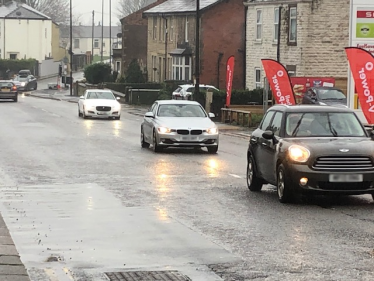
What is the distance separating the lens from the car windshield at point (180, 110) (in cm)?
2580

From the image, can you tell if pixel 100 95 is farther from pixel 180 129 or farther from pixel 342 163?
pixel 342 163

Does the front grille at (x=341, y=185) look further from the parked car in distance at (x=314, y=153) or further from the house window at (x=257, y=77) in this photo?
the house window at (x=257, y=77)

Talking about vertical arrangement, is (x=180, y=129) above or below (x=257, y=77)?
below

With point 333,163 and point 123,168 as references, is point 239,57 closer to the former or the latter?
point 123,168

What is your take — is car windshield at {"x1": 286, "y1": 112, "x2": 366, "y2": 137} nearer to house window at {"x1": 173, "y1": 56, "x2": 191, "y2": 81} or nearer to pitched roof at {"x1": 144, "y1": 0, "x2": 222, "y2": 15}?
pitched roof at {"x1": 144, "y1": 0, "x2": 222, "y2": 15}

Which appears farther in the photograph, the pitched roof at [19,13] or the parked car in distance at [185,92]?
the pitched roof at [19,13]

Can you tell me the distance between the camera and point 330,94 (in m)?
39.9

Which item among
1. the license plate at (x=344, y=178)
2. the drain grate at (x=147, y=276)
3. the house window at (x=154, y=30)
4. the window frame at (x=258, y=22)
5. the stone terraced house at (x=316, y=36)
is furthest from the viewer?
the house window at (x=154, y=30)

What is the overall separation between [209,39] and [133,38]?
80.9ft

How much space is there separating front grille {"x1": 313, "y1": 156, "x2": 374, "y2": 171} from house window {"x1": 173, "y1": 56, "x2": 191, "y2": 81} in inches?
1985

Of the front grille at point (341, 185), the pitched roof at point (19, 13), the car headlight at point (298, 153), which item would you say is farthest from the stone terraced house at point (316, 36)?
the pitched roof at point (19, 13)

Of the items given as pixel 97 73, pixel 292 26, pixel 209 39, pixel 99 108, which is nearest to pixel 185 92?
pixel 292 26

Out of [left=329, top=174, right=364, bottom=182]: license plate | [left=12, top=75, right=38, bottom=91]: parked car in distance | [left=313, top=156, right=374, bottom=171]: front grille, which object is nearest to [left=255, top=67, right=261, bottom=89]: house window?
[left=12, top=75, right=38, bottom=91]: parked car in distance

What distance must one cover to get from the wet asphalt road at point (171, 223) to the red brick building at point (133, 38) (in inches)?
2470
